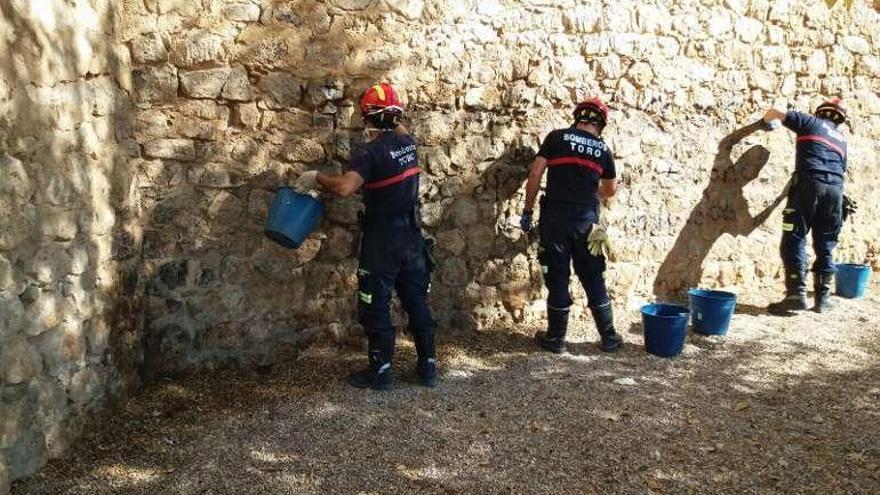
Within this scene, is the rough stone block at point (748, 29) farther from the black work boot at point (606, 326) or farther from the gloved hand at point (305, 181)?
the gloved hand at point (305, 181)

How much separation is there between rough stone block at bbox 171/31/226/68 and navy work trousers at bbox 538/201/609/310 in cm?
237

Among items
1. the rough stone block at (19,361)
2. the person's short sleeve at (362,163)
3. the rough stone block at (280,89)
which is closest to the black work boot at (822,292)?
the person's short sleeve at (362,163)

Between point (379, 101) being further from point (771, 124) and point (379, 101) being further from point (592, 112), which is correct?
point (771, 124)

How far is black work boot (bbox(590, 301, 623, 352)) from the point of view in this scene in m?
4.88

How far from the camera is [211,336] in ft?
14.0

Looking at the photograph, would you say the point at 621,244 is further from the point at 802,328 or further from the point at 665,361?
the point at 802,328

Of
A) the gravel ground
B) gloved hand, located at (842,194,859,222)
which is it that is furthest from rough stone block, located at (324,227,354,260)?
gloved hand, located at (842,194,859,222)

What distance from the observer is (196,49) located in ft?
12.9

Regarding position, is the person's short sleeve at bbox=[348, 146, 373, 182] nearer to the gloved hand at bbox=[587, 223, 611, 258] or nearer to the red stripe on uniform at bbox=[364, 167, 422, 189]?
the red stripe on uniform at bbox=[364, 167, 422, 189]

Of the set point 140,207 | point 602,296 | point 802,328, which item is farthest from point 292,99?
point 802,328

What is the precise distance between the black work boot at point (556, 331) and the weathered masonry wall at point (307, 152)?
39cm

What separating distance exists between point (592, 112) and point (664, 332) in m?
1.60

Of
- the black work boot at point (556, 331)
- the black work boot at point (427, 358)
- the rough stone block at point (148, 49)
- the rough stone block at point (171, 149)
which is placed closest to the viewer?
the rough stone block at point (148, 49)

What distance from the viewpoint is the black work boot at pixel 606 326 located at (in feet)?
16.0
